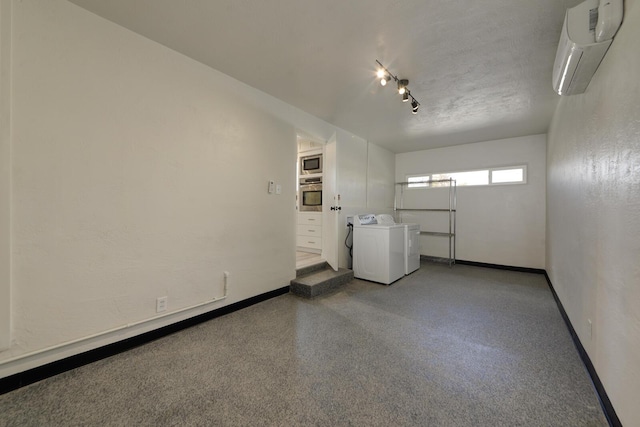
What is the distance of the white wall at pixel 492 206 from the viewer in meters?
4.34

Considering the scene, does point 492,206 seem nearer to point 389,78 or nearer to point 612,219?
point 389,78

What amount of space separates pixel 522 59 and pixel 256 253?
3.12 metres

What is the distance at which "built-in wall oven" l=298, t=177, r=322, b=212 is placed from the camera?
14.8ft

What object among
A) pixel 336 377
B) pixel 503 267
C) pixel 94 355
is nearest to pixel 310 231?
pixel 336 377

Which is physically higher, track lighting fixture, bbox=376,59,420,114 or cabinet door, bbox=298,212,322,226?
track lighting fixture, bbox=376,59,420,114

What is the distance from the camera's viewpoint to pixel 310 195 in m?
4.62

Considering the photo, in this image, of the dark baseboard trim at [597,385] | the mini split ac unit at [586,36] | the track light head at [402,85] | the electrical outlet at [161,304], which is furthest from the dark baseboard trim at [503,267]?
the electrical outlet at [161,304]

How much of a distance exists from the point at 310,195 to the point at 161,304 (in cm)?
299

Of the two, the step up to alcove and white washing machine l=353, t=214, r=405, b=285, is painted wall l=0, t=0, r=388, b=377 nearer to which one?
the step up to alcove

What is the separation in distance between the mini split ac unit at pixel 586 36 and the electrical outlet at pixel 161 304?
10.8 feet

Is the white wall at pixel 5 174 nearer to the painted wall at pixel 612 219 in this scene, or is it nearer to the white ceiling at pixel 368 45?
the white ceiling at pixel 368 45

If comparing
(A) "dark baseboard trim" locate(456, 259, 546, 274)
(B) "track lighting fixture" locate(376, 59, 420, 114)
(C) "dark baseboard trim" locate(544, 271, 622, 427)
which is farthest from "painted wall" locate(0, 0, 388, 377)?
(A) "dark baseboard trim" locate(456, 259, 546, 274)

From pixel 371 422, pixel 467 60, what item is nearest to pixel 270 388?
pixel 371 422

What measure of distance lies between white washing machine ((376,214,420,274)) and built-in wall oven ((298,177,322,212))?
109 cm
